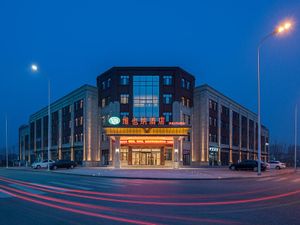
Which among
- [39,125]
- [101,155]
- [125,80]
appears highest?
[125,80]

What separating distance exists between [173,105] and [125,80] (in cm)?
1005

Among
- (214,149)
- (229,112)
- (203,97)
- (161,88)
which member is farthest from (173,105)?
(229,112)

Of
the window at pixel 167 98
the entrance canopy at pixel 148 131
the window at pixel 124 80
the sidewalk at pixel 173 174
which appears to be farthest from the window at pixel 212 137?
the sidewalk at pixel 173 174

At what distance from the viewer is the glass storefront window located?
6662 cm

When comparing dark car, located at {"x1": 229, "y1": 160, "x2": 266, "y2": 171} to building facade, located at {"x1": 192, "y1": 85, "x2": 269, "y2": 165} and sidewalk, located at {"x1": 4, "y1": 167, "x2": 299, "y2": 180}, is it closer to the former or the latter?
sidewalk, located at {"x1": 4, "y1": 167, "x2": 299, "y2": 180}

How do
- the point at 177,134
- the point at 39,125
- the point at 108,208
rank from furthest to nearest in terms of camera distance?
the point at 39,125 < the point at 177,134 < the point at 108,208

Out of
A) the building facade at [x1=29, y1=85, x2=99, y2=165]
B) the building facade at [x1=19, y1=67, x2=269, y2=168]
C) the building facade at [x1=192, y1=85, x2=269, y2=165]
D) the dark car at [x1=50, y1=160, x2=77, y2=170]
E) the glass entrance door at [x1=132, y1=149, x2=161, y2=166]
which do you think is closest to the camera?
the dark car at [x1=50, y1=160, x2=77, y2=170]

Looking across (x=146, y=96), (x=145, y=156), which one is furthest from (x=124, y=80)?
(x=145, y=156)

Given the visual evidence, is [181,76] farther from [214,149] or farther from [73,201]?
[73,201]

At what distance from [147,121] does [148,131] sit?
325 inches

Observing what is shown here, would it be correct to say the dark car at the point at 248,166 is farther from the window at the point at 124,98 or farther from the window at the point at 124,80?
the window at the point at 124,80

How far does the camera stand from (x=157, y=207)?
474 inches

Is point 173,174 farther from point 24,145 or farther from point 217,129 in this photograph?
point 24,145

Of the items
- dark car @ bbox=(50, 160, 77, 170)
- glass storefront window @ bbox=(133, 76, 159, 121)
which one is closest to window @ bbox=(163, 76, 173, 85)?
glass storefront window @ bbox=(133, 76, 159, 121)
